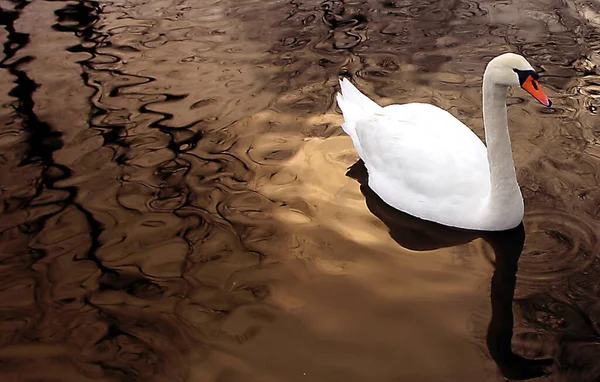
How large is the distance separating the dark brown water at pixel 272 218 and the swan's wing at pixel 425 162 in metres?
0.18

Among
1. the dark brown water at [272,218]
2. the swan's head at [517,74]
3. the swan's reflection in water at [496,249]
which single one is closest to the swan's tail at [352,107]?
the dark brown water at [272,218]

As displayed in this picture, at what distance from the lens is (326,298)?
3.84 meters

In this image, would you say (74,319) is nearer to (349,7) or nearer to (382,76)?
(382,76)

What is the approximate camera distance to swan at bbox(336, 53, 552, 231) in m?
3.89

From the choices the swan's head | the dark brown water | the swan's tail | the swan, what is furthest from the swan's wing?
the swan's head

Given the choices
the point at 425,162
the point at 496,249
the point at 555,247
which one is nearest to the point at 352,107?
the point at 425,162

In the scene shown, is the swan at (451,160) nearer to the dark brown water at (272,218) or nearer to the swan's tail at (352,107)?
the dark brown water at (272,218)

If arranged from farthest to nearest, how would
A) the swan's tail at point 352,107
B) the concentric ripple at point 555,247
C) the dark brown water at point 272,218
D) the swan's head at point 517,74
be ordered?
1. the swan's tail at point 352,107
2. the concentric ripple at point 555,247
3. the swan's head at point 517,74
4. the dark brown water at point 272,218

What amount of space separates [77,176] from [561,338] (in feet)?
12.0

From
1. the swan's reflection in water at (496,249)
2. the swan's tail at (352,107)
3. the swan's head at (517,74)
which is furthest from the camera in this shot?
the swan's tail at (352,107)

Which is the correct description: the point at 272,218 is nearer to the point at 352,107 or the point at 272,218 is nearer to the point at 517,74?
the point at 352,107

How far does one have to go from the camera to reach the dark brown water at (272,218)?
11.6 ft

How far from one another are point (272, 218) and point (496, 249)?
4.94 feet

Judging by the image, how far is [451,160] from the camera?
4215 millimetres
